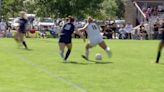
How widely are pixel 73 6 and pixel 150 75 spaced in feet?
117

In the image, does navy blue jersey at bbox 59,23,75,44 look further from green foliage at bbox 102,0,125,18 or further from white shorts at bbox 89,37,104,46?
green foliage at bbox 102,0,125,18

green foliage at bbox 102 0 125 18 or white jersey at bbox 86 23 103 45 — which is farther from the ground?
white jersey at bbox 86 23 103 45

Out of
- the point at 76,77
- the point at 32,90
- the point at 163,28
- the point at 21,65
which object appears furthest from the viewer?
the point at 163,28

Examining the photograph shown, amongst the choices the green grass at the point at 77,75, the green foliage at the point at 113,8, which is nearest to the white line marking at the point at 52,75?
the green grass at the point at 77,75

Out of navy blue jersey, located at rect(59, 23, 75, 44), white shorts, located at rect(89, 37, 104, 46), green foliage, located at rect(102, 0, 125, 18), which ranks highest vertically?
navy blue jersey, located at rect(59, 23, 75, 44)

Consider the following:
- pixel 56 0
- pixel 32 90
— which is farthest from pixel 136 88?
pixel 56 0

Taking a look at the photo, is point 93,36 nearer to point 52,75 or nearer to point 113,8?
point 52,75

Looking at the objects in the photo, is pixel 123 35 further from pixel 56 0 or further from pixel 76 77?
pixel 76 77

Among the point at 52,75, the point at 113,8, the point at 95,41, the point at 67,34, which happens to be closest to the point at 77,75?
the point at 52,75

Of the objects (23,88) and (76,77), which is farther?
(76,77)

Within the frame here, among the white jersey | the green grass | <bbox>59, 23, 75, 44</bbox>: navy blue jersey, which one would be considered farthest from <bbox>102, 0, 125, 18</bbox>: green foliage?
the green grass

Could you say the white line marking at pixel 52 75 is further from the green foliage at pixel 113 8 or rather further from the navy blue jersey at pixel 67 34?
the green foliage at pixel 113 8

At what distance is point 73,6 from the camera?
167 ft

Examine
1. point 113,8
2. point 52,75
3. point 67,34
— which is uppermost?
point 67,34
